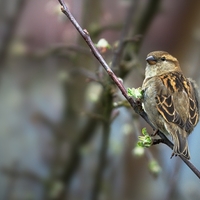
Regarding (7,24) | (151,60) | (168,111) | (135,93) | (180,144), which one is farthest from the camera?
(7,24)

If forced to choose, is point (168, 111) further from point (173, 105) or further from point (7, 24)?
point (7, 24)

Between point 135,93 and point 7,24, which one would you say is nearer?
point 135,93

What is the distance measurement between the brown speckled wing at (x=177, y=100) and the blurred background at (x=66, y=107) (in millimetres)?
1253

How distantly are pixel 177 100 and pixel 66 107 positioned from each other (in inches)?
66.5

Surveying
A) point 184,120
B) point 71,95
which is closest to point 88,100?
point 71,95

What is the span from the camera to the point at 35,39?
151 inches

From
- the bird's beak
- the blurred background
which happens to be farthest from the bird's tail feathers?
the blurred background

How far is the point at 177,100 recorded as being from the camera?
2.28 meters

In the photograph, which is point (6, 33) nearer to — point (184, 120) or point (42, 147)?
point (42, 147)

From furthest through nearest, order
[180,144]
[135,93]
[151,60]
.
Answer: [151,60], [180,144], [135,93]

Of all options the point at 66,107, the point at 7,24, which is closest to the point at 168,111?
→ the point at 66,107

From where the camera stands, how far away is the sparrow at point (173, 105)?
216 cm

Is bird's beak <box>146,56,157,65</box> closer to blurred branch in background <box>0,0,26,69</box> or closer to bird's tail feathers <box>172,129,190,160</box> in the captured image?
bird's tail feathers <box>172,129,190,160</box>

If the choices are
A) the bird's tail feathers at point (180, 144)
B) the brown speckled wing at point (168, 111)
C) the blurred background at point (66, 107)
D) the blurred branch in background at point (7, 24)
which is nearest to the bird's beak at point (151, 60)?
the brown speckled wing at point (168, 111)
